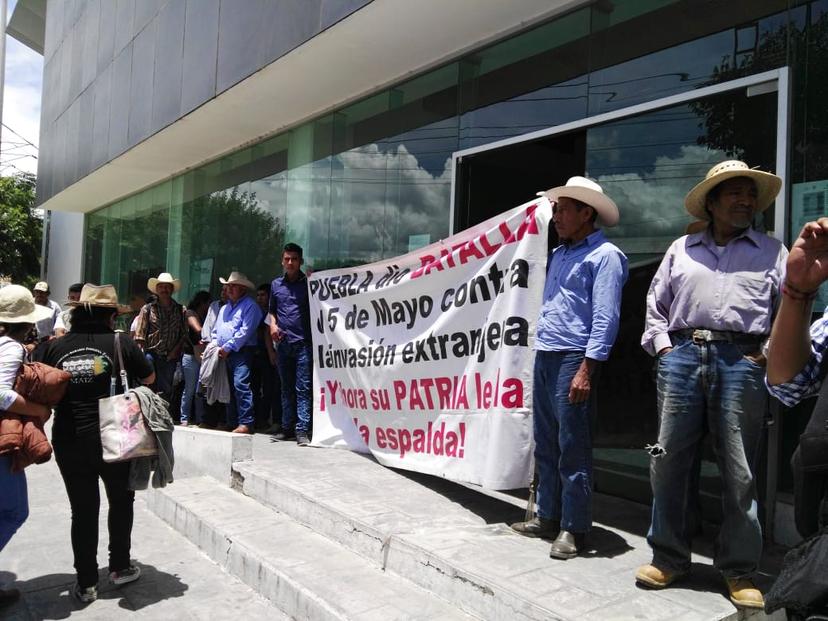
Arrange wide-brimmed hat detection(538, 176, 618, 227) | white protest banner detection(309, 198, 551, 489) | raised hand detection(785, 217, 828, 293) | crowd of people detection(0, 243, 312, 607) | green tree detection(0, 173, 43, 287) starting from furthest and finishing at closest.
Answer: green tree detection(0, 173, 43, 287) → white protest banner detection(309, 198, 551, 489) → crowd of people detection(0, 243, 312, 607) → wide-brimmed hat detection(538, 176, 618, 227) → raised hand detection(785, 217, 828, 293)

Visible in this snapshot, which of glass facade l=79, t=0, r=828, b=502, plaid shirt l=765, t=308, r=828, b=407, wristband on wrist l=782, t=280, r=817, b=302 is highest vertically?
glass facade l=79, t=0, r=828, b=502

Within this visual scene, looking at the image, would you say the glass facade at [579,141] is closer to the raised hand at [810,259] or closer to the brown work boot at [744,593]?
the brown work boot at [744,593]

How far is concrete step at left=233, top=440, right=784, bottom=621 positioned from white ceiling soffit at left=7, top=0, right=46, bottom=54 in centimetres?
2315

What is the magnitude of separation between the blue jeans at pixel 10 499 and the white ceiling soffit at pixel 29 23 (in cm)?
2379

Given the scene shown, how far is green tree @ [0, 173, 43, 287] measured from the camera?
86.1ft

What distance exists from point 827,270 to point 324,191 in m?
7.13

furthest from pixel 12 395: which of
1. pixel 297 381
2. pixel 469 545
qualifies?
pixel 297 381

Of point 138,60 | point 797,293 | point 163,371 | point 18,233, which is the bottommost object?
point 163,371

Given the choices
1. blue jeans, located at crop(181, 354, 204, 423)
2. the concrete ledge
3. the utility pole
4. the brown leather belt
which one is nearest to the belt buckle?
the brown leather belt

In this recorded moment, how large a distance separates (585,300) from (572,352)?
0.97 ft

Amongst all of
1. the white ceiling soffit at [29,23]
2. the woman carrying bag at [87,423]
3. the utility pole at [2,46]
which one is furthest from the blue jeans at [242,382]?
the white ceiling soffit at [29,23]

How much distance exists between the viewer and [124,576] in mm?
4145

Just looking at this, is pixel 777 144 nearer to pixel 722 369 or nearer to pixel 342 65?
pixel 722 369

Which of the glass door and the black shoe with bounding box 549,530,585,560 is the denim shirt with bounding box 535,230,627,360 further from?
the glass door
